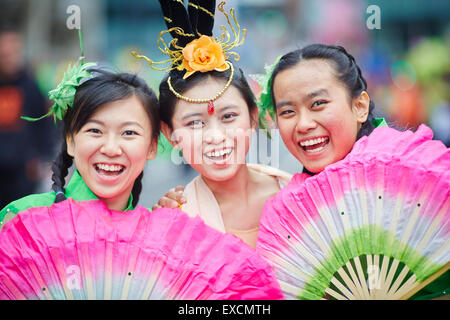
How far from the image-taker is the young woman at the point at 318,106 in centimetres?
244

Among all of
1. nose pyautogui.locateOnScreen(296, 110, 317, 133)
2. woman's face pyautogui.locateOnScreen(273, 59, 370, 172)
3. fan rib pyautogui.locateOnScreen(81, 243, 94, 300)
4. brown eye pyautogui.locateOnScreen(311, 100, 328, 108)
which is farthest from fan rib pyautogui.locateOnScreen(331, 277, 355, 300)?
fan rib pyautogui.locateOnScreen(81, 243, 94, 300)

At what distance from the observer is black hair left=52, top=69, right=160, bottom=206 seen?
2387 millimetres

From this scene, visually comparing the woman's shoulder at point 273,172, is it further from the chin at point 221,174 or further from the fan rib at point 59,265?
the fan rib at point 59,265

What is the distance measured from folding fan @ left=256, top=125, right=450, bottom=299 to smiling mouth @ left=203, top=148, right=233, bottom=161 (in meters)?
0.51

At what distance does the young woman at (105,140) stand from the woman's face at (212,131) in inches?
7.5

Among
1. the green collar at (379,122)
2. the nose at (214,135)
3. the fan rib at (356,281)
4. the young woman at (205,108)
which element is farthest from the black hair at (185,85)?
the fan rib at (356,281)

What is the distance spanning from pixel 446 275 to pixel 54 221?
1652 mm

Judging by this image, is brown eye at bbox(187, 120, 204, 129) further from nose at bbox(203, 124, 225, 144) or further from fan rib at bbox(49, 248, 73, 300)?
fan rib at bbox(49, 248, 73, 300)

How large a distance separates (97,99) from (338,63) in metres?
1.20
